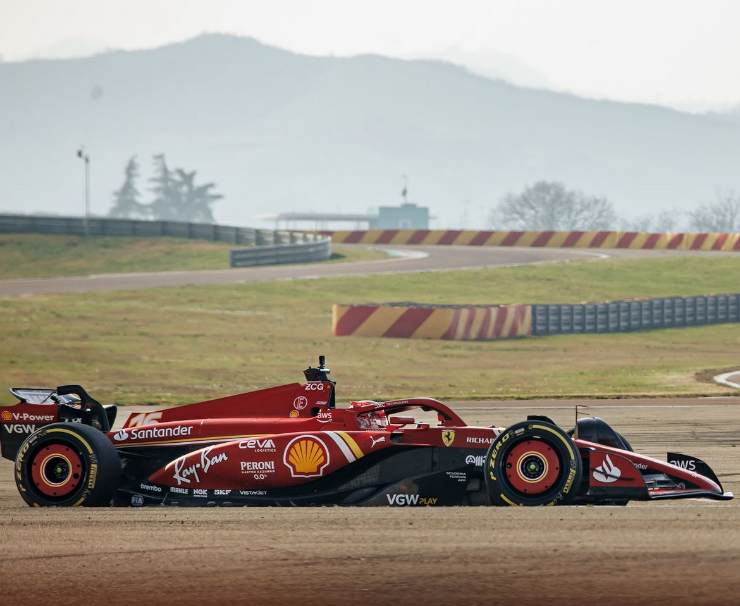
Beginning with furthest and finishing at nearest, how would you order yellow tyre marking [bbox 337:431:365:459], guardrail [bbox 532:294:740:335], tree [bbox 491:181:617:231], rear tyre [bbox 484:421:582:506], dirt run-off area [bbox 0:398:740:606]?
tree [bbox 491:181:617:231] → guardrail [bbox 532:294:740:335] → yellow tyre marking [bbox 337:431:365:459] → rear tyre [bbox 484:421:582:506] → dirt run-off area [bbox 0:398:740:606]

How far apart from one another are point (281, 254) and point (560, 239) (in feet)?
66.0

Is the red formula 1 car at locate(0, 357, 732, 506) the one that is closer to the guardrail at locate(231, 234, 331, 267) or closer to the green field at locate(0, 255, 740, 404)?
the green field at locate(0, 255, 740, 404)

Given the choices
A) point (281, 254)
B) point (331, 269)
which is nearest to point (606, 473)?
point (331, 269)

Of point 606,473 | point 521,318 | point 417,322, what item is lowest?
point 606,473

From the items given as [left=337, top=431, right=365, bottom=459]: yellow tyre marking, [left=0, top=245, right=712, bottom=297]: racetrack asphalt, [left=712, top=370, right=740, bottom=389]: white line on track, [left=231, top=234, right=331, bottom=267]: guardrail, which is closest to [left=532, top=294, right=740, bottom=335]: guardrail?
[left=712, top=370, right=740, bottom=389]: white line on track

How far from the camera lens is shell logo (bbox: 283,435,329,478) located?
1109 centimetres

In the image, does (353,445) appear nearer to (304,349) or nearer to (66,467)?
(66,467)

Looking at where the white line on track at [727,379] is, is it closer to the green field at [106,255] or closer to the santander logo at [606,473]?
the santander logo at [606,473]

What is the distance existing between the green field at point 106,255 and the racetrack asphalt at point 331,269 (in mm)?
2845

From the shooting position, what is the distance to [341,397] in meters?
23.8

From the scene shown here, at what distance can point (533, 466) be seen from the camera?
413 inches

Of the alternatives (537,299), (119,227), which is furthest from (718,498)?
(119,227)

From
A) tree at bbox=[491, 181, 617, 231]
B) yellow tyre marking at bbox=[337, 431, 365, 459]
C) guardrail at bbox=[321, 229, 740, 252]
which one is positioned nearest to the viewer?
yellow tyre marking at bbox=[337, 431, 365, 459]

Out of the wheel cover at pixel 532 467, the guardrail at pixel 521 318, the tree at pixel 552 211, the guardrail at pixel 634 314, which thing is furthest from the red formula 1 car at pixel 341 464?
the tree at pixel 552 211
